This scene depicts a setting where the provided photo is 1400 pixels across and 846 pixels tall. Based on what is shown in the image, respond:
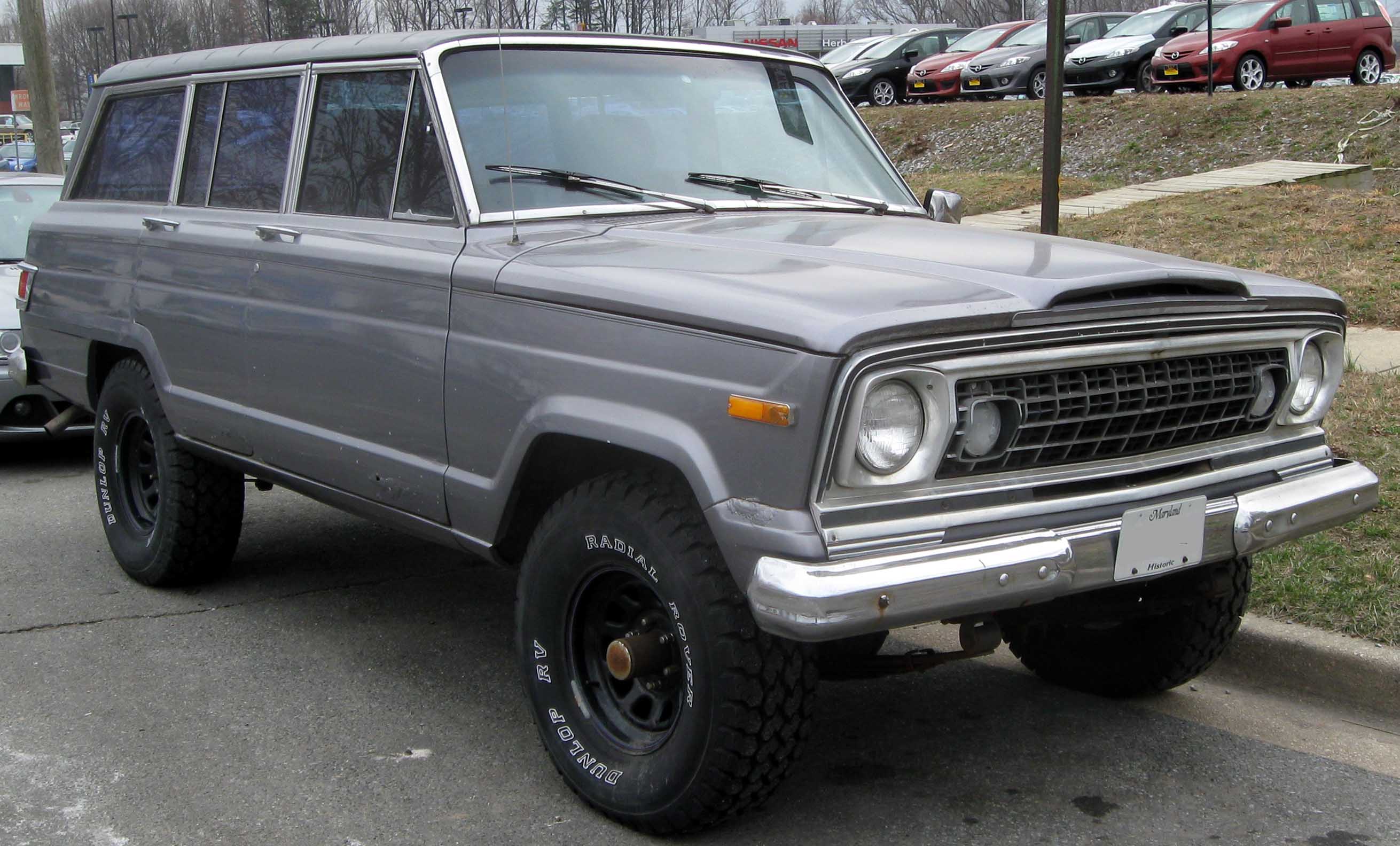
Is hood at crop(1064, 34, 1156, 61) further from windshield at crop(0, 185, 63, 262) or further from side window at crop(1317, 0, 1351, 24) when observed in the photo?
windshield at crop(0, 185, 63, 262)

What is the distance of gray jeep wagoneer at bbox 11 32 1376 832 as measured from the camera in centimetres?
283

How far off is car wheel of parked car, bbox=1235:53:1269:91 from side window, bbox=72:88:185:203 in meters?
17.6

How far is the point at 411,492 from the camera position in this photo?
3805mm

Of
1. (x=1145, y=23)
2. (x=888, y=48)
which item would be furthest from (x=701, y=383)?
(x=888, y=48)

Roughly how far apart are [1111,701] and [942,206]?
1.71 m

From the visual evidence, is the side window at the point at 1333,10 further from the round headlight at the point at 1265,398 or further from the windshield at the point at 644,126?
the round headlight at the point at 1265,398

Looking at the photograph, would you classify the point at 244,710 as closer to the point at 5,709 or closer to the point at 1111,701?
the point at 5,709

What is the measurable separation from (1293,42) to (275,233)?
18.9 meters

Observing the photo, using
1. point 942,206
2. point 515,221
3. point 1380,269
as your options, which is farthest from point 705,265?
point 1380,269

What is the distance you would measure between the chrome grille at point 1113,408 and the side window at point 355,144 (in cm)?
202

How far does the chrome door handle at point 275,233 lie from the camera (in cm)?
430

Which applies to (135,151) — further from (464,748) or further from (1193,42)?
(1193,42)

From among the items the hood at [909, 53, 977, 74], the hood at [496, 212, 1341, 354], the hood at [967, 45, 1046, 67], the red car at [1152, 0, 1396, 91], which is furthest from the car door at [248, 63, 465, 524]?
the hood at [909, 53, 977, 74]

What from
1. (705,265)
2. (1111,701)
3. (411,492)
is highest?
(705,265)
